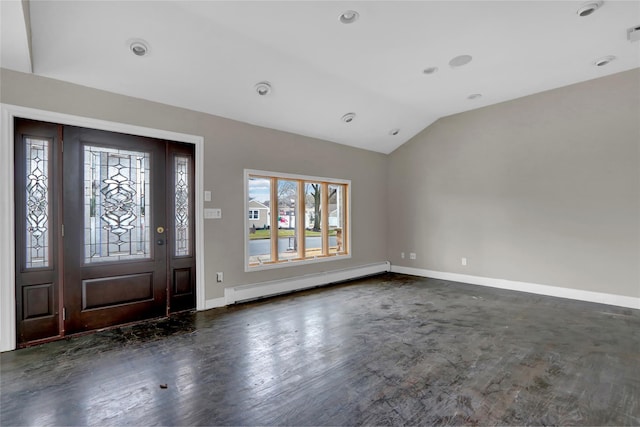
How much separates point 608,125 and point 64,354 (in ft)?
22.9

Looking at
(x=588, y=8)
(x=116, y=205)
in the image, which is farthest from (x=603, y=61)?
(x=116, y=205)

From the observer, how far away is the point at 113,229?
3.56m

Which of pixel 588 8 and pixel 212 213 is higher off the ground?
pixel 588 8

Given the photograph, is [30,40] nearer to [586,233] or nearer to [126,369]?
[126,369]

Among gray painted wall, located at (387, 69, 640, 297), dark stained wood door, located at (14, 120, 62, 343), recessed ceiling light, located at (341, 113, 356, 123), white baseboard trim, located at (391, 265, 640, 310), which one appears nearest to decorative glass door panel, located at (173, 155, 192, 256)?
dark stained wood door, located at (14, 120, 62, 343)

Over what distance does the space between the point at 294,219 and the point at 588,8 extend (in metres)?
4.41

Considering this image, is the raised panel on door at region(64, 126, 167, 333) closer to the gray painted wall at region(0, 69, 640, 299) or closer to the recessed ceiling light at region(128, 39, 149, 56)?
the gray painted wall at region(0, 69, 640, 299)

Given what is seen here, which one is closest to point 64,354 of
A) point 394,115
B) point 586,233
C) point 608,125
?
point 394,115

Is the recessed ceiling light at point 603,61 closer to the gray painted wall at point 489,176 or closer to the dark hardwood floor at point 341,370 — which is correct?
the gray painted wall at point 489,176

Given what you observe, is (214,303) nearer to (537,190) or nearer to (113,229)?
(113,229)

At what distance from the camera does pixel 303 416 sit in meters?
1.97

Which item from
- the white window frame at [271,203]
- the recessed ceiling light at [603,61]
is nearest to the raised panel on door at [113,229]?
the white window frame at [271,203]

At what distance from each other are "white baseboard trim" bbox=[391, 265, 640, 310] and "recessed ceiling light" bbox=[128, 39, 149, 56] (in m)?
5.69

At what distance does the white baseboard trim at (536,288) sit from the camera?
4230mm
